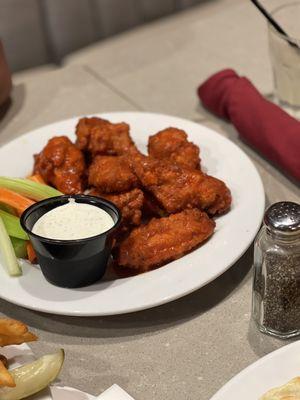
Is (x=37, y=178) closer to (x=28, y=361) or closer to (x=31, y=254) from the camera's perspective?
(x=31, y=254)

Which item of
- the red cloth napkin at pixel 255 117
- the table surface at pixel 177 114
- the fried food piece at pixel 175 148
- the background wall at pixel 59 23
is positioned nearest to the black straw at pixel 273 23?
the red cloth napkin at pixel 255 117

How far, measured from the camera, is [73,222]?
1.64m

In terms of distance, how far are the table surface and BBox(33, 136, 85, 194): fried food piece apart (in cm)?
38

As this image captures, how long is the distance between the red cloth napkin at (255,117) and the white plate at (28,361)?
0.92 meters

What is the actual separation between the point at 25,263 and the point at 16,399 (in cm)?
47

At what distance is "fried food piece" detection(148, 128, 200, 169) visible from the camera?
192 cm

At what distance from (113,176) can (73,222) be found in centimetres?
21

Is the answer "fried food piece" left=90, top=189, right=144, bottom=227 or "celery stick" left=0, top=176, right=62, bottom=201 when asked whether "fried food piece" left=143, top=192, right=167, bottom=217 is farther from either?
"celery stick" left=0, top=176, right=62, bottom=201

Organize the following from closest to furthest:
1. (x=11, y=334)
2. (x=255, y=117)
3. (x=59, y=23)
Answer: (x=11, y=334) < (x=255, y=117) < (x=59, y=23)

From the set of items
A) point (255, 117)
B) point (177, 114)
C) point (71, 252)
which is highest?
point (71, 252)

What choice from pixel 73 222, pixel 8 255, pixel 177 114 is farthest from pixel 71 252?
pixel 177 114

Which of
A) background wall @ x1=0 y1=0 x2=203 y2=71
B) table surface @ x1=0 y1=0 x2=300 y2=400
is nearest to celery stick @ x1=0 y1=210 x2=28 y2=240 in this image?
table surface @ x1=0 y1=0 x2=300 y2=400

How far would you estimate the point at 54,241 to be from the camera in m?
1.55

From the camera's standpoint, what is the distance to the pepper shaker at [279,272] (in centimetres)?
142
